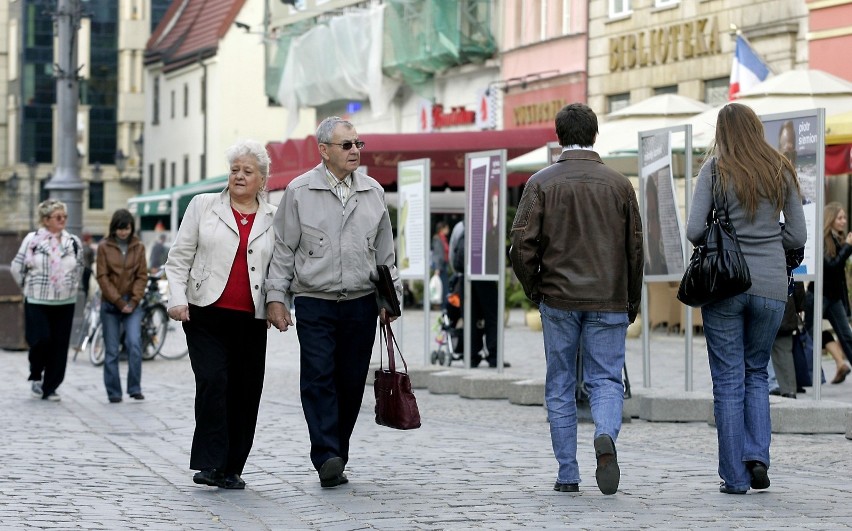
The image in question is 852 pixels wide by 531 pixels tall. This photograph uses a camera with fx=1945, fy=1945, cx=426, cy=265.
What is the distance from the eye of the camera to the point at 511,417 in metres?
14.1

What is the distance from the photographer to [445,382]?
16.6m

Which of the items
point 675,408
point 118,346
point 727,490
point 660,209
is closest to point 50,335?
point 118,346

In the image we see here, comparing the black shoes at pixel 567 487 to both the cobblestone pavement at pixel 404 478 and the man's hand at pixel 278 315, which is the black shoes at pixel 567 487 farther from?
the man's hand at pixel 278 315

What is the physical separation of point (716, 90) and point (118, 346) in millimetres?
16237

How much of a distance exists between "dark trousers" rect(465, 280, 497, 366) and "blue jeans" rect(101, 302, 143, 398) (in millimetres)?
4189

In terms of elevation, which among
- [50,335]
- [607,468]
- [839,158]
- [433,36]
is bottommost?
[607,468]

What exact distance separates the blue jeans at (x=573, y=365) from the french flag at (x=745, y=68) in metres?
18.4

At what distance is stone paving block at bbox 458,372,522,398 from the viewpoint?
15812 millimetres

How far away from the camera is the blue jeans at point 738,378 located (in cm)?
876

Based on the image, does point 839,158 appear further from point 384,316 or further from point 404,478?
point 384,316

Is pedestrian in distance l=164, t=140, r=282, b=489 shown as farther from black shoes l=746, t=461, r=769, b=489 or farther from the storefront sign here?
the storefront sign

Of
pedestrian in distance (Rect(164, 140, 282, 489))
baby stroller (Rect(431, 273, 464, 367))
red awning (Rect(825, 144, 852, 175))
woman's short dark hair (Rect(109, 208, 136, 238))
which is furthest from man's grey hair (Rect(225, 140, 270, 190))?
baby stroller (Rect(431, 273, 464, 367))

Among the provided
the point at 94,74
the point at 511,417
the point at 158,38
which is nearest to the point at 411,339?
the point at 511,417

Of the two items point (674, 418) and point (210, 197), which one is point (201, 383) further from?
point (674, 418)
